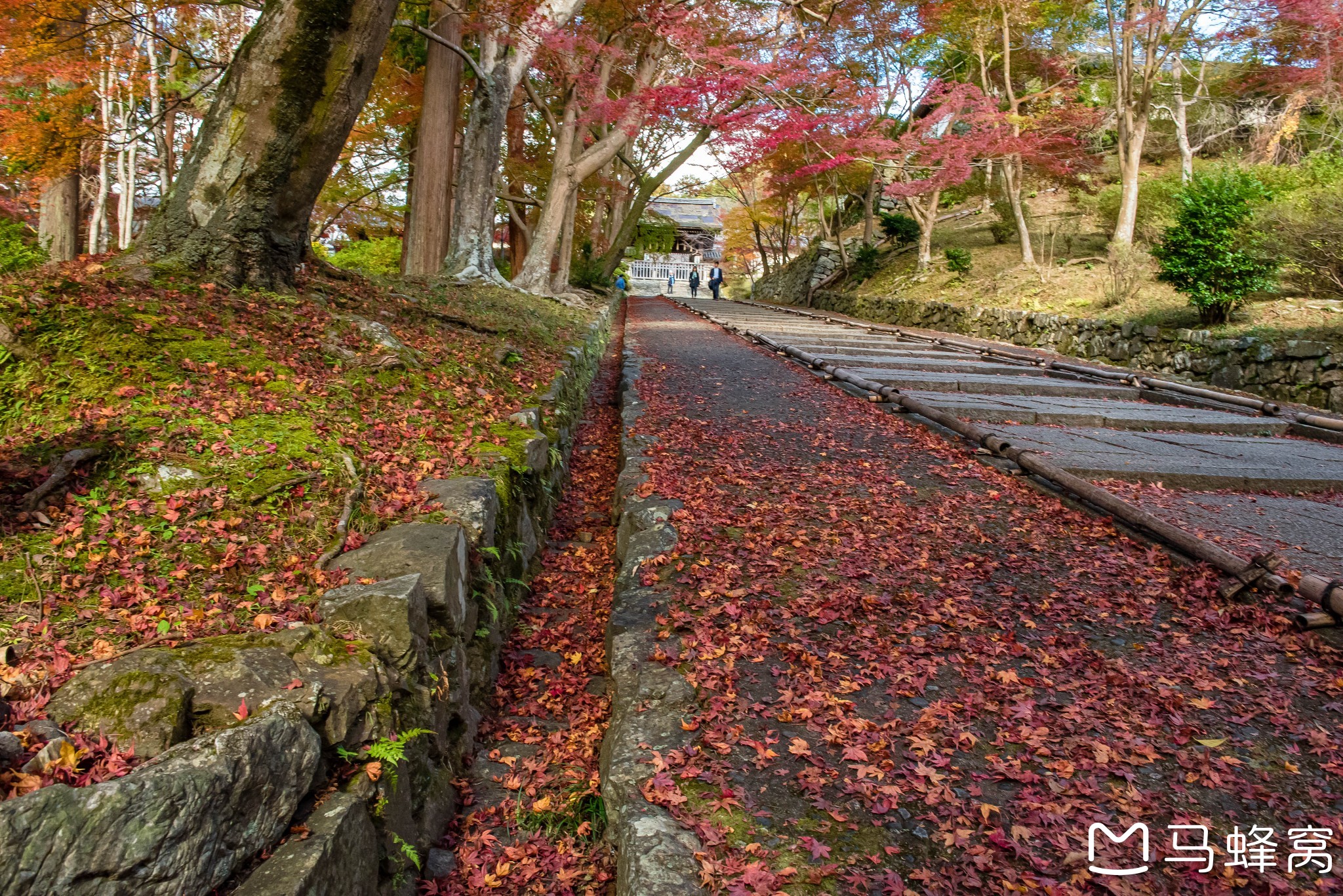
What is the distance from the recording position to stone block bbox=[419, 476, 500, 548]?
3.00 metres

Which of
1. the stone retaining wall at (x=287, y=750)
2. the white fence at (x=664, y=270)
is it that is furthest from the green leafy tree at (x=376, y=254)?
the white fence at (x=664, y=270)

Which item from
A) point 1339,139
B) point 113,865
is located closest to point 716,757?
point 113,865

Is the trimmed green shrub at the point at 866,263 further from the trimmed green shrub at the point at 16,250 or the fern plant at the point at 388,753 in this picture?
the fern plant at the point at 388,753

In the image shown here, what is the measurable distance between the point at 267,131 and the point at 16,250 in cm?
294

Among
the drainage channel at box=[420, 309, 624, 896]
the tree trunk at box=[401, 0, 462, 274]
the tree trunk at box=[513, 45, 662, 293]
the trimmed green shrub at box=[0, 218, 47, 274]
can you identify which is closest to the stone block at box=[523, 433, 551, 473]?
the drainage channel at box=[420, 309, 624, 896]

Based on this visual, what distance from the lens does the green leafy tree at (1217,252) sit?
981cm

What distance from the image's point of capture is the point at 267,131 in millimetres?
4250

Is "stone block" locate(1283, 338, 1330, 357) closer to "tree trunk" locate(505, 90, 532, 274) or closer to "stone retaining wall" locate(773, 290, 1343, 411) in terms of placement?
"stone retaining wall" locate(773, 290, 1343, 411)

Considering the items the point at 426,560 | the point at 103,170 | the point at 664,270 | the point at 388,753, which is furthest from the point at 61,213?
the point at 664,270

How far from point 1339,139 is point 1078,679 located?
59.5ft

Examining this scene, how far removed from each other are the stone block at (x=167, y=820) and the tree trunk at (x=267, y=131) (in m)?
3.59

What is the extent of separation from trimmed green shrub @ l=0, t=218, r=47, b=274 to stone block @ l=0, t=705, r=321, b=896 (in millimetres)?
4594

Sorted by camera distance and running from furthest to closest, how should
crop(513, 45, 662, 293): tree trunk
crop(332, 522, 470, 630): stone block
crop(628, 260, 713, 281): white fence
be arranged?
1. crop(628, 260, 713, 281): white fence
2. crop(513, 45, 662, 293): tree trunk
3. crop(332, 522, 470, 630): stone block

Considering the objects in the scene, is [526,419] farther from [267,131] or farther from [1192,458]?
[1192,458]
